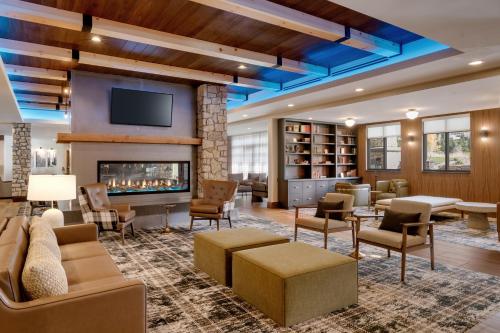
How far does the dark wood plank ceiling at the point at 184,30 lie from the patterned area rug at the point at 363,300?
9.34 ft

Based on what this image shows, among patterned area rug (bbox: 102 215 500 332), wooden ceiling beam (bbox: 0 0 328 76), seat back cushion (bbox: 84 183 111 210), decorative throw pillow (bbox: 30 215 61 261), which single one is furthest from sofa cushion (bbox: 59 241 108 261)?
wooden ceiling beam (bbox: 0 0 328 76)

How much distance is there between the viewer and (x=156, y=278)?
356 cm

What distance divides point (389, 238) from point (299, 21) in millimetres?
2531

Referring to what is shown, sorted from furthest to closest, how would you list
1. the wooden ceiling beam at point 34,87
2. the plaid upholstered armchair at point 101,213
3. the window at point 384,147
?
1. the window at point 384,147
2. the wooden ceiling beam at point 34,87
3. the plaid upholstered armchair at point 101,213

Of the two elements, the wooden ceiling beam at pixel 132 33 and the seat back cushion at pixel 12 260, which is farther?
the wooden ceiling beam at pixel 132 33

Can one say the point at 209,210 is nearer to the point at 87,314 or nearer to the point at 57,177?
the point at 57,177

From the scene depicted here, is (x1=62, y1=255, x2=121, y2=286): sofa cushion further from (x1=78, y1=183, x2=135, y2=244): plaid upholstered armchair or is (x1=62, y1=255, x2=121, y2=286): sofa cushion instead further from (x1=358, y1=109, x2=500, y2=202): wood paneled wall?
(x1=358, y1=109, x2=500, y2=202): wood paneled wall

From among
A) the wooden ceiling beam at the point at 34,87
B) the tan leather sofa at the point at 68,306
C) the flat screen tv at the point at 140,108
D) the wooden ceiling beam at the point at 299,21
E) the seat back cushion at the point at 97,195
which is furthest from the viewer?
the wooden ceiling beam at the point at 34,87

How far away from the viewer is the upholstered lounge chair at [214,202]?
19.1 ft

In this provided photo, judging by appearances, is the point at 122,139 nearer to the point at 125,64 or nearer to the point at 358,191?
the point at 125,64

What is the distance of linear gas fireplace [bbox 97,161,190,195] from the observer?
6.37 m

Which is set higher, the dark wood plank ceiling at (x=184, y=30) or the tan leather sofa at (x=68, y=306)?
the dark wood plank ceiling at (x=184, y=30)

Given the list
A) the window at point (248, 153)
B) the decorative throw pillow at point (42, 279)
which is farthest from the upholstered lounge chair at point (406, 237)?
the window at point (248, 153)

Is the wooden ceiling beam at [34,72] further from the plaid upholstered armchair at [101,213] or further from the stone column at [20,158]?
the stone column at [20,158]
